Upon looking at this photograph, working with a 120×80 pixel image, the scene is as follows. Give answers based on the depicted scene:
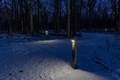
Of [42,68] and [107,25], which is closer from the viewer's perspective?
[42,68]

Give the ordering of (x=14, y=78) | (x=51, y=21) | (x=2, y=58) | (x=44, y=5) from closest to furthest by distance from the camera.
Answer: (x=14, y=78)
(x=2, y=58)
(x=44, y=5)
(x=51, y=21)

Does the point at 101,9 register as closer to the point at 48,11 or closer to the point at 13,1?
the point at 48,11

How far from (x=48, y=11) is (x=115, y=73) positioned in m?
70.5

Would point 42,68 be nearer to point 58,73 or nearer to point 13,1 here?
point 58,73

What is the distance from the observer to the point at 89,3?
60812 mm

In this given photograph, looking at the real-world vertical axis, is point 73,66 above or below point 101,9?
below

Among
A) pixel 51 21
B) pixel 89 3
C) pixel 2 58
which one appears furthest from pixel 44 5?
pixel 2 58

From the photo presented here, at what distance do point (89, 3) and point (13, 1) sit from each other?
18990 millimetres

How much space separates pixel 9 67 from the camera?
10.4 meters

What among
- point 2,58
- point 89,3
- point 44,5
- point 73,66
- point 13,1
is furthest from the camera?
point 44,5

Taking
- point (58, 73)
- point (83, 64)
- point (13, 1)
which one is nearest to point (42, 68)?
point (58, 73)

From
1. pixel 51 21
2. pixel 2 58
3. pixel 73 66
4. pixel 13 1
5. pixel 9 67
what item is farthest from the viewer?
pixel 51 21

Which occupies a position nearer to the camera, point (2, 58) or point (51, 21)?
point (2, 58)

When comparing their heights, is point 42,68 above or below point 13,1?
below
